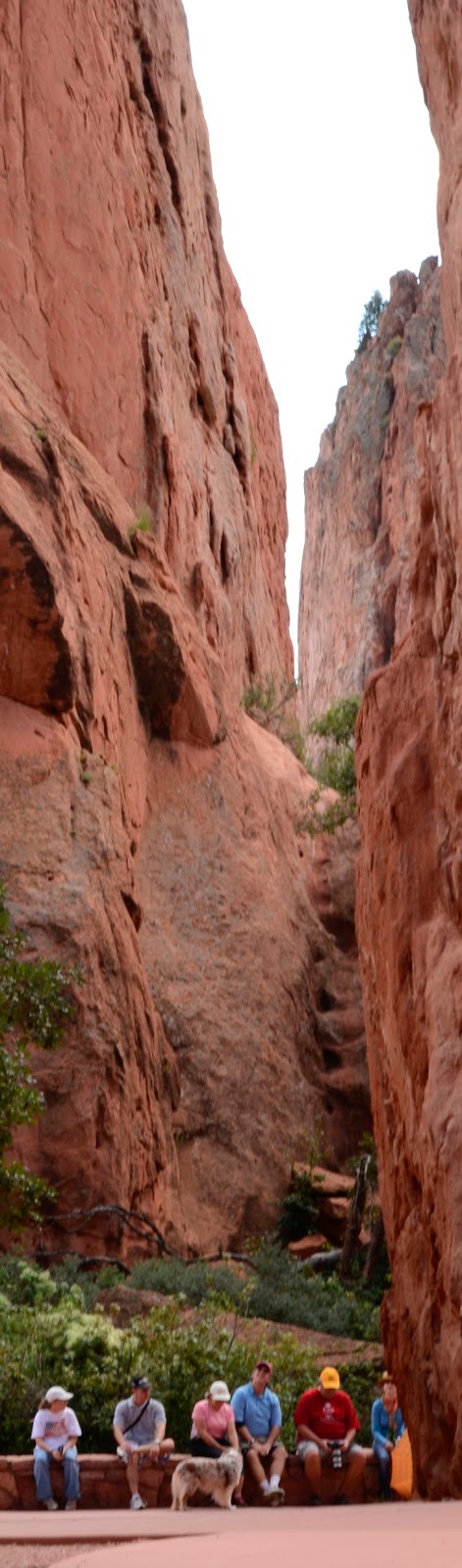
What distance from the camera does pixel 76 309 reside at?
78.3ft

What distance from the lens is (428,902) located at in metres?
9.32

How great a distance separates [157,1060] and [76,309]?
12.0m

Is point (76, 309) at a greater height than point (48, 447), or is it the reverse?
point (76, 309)

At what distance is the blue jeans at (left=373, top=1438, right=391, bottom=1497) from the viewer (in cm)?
1018

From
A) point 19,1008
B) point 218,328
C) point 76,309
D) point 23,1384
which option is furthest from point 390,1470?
point 218,328

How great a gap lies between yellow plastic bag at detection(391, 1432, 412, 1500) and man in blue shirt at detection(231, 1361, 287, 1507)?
0.73 meters

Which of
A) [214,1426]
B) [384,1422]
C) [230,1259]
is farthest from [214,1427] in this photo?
[230,1259]

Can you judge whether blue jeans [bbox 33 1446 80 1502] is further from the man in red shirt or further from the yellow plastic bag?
the yellow plastic bag

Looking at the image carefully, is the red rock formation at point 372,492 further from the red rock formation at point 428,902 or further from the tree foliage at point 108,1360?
the red rock formation at point 428,902

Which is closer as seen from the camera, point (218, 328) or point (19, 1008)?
point (19, 1008)

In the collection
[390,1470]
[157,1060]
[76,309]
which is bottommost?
[390,1470]

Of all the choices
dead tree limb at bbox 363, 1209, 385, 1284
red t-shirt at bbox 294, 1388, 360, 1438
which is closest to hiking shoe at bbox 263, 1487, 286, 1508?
red t-shirt at bbox 294, 1388, 360, 1438

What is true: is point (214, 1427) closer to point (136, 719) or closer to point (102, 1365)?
point (102, 1365)

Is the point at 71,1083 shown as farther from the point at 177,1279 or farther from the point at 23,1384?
the point at 23,1384
